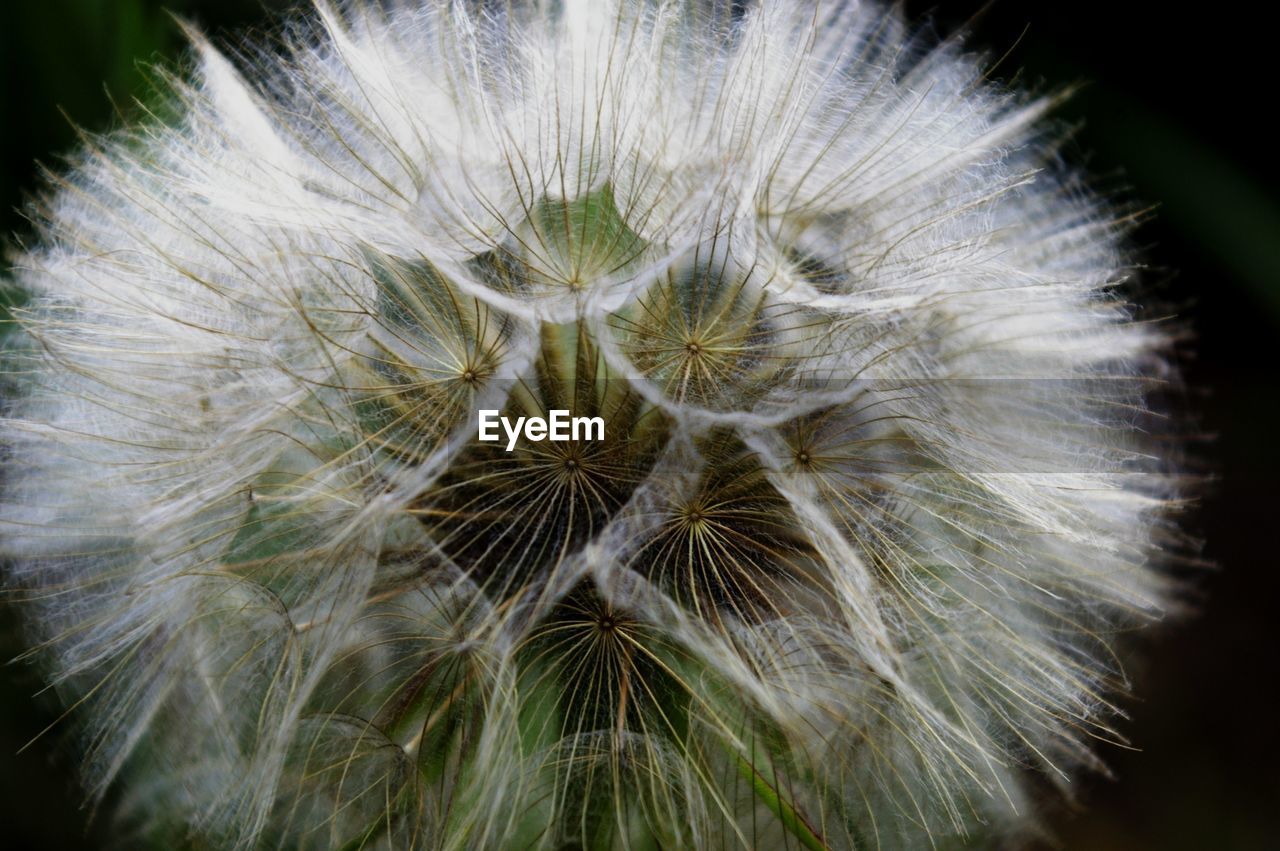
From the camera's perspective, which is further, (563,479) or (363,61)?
(363,61)

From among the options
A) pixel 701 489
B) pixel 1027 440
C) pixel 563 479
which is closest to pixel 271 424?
pixel 563 479

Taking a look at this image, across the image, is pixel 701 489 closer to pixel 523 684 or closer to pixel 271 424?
pixel 523 684
